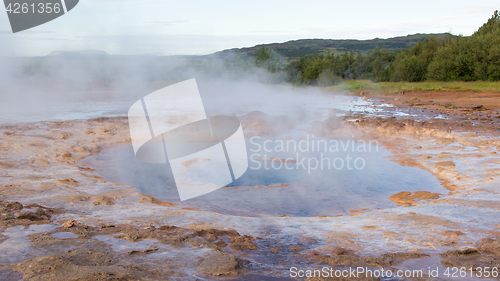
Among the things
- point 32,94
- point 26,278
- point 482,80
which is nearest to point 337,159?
point 26,278

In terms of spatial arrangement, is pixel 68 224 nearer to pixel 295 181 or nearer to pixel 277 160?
pixel 295 181

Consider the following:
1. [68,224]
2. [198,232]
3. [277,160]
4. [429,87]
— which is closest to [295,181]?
[277,160]

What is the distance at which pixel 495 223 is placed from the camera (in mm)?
3869

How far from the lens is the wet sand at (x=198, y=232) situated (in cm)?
268

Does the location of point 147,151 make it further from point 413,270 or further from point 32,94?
point 32,94

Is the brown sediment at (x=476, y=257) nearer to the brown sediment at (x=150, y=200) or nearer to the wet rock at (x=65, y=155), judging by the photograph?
the brown sediment at (x=150, y=200)

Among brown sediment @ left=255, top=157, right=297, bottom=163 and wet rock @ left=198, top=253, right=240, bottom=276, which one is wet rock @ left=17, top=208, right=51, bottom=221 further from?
brown sediment @ left=255, top=157, right=297, bottom=163

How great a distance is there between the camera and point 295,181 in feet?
18.8

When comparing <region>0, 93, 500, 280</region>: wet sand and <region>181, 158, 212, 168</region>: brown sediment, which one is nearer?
<region>0, 93, 500, 280</region>: wet sand

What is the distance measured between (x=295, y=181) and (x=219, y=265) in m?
3.14

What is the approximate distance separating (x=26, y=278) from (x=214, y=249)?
1374 millimetres

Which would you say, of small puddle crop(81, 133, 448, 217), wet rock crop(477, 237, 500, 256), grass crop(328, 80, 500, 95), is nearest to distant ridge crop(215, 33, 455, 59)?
grass crop(328, 80, 500, 95)

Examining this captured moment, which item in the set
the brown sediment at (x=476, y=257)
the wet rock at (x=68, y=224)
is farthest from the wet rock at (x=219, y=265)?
the brown sediment at (x=476, y=257)

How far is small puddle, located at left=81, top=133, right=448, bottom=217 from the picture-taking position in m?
4.73
